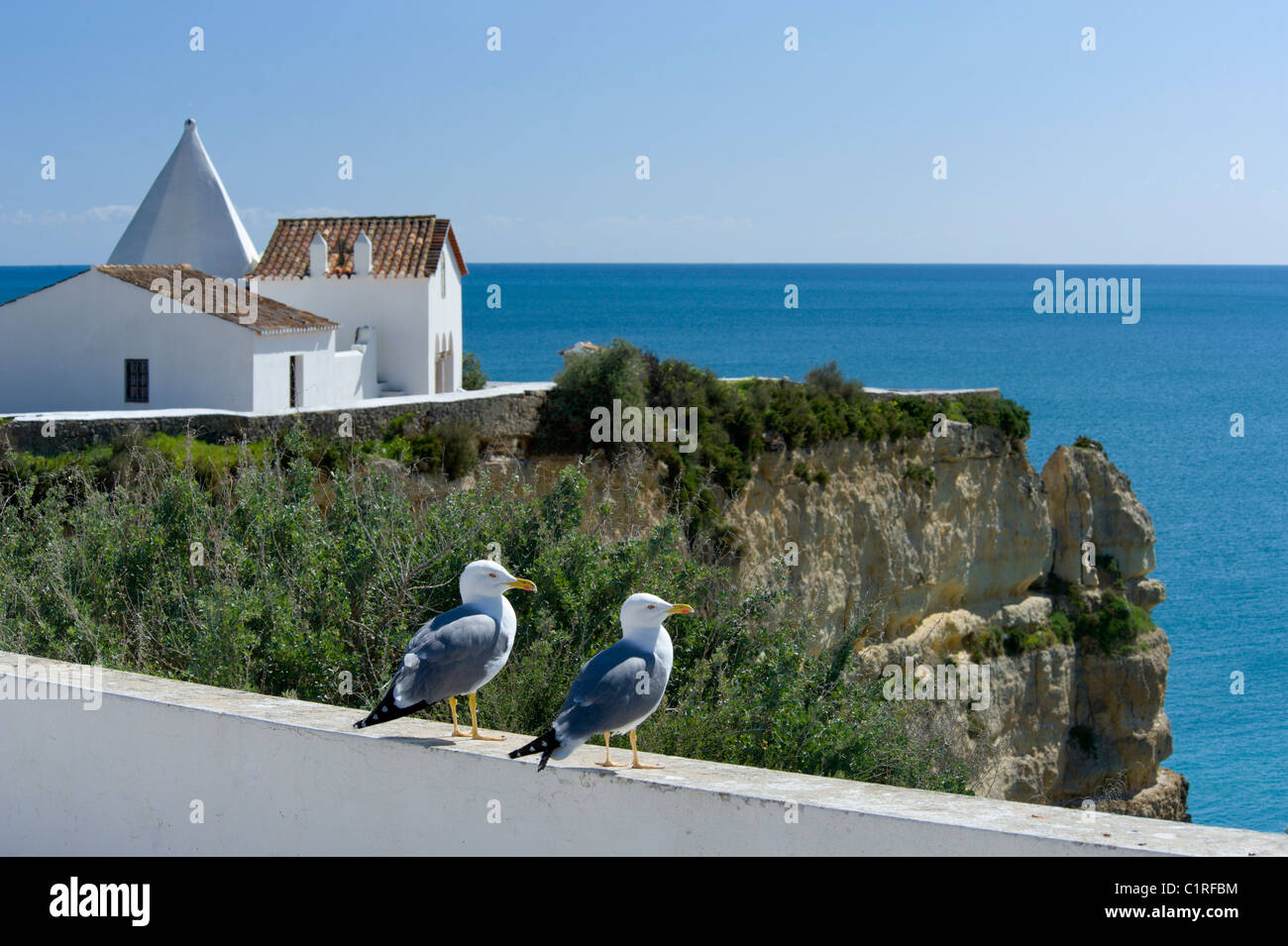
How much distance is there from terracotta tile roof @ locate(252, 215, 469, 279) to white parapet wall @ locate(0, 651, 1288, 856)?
22529 mm

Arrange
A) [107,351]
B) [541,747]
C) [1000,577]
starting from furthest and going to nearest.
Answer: [1000,577], [107,351], [541,747]

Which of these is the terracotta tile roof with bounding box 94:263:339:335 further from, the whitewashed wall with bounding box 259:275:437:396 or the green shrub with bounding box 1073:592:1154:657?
the green shrub with bounding box 1073:592:1154:657

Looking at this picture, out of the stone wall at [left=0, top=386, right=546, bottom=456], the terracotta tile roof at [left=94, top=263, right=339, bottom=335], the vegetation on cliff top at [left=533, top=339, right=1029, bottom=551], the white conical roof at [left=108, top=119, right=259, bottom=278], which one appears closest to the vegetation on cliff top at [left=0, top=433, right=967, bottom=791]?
the stone wall at [left=0, top=386, right=546, bottom=456]

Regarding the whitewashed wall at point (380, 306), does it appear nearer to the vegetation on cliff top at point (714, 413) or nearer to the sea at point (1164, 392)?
the sea at point (1164, 392)

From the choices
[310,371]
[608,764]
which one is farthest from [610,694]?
[310,371]

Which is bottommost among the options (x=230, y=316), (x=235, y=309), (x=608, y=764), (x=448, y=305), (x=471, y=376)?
(x=608, y=764)

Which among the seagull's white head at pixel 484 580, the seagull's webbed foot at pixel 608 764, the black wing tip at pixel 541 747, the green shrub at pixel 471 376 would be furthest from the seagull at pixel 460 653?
the green shrub at pixel 471 376

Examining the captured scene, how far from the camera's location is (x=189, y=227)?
29.5 meters

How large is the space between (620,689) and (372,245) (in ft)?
80.8

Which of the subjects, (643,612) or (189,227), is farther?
(189,227)

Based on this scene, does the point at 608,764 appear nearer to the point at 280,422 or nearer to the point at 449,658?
the point at 449,658
